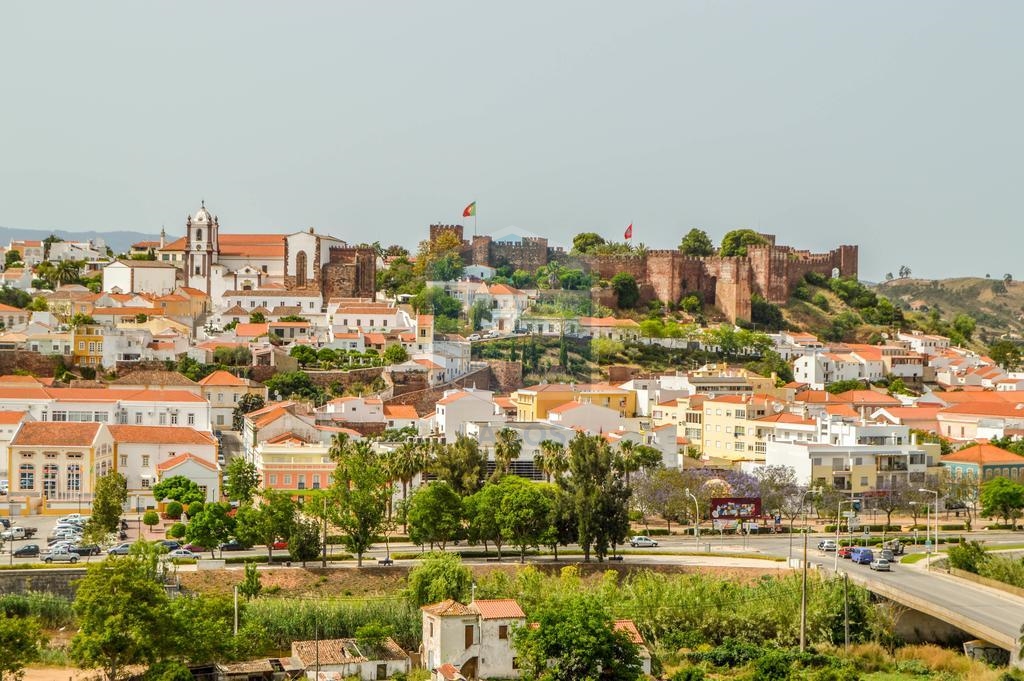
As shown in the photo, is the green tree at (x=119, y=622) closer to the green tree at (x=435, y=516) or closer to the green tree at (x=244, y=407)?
the green tree at (x=435, y=516)

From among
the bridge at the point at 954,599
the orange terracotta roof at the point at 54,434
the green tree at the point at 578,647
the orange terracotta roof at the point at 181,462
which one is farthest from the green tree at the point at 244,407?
the green tree at the point at 578,647

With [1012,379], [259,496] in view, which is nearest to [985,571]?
[259,496]

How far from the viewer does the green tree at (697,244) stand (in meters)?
96.8

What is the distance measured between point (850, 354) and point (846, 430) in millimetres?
28855

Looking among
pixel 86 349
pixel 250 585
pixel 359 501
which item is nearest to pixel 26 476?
pixel 359 501

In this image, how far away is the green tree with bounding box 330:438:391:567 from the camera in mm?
39500

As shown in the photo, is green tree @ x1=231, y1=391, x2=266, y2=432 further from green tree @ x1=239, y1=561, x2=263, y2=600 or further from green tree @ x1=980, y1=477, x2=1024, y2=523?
green tree @ x1=980, y1=477, x2=1024, y2=523

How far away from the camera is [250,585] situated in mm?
36219

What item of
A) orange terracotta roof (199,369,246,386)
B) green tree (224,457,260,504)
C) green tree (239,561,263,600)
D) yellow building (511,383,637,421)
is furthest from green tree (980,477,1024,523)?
orange terracotta roof (199,369,246,386)

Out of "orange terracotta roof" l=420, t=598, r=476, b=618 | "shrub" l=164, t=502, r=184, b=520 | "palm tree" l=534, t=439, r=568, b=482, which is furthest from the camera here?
"palm tree" l=534, t=439, r=568, b=482

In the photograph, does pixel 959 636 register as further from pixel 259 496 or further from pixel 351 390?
pixel 351 390

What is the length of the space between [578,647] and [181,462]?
2049 cm

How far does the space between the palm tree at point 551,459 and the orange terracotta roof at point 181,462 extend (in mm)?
10170

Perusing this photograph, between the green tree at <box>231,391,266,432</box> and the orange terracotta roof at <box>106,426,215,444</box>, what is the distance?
26.8ft
